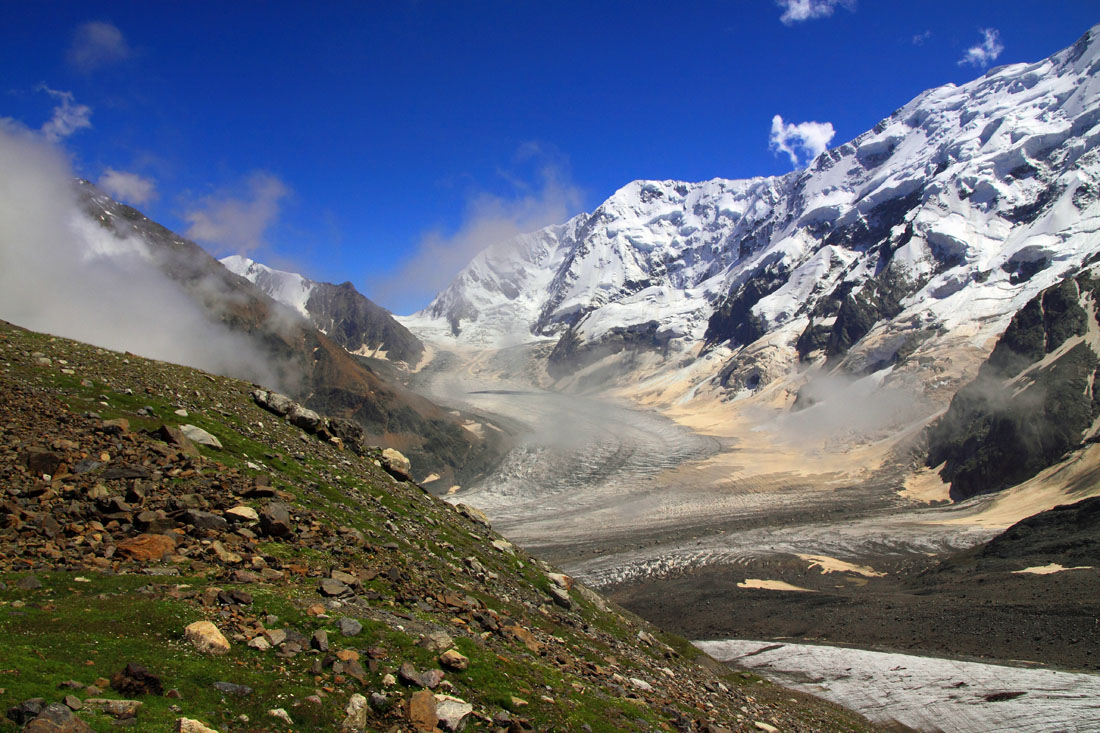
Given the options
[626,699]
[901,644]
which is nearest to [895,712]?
[901,644]

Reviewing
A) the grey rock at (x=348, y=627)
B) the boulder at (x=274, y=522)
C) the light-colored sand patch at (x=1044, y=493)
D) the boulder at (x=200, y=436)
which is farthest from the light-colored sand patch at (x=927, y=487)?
the grey rock at (x=348, y=627)

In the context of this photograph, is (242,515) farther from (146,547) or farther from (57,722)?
(57,722)

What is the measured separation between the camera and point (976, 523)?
120 meters

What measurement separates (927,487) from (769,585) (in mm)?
99351

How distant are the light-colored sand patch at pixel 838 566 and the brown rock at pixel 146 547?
97.7 m

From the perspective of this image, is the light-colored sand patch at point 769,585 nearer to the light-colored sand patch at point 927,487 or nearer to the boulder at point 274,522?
the boulder at point 274,522

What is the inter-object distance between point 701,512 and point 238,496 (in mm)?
141007

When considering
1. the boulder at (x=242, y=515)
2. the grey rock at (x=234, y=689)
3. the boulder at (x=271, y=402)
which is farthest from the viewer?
the boulder at (x=271, y=402)

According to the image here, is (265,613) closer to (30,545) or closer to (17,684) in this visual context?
(17,684)

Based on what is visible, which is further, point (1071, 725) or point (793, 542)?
point (793, 542)

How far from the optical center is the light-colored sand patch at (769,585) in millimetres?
84500

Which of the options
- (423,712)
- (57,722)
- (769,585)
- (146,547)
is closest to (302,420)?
(146,547)

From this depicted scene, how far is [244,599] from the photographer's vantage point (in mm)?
15398

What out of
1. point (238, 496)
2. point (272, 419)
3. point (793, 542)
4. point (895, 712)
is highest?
point (272, 419)
